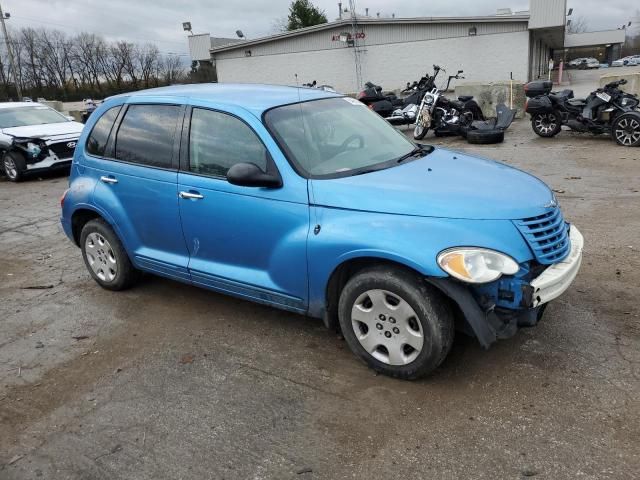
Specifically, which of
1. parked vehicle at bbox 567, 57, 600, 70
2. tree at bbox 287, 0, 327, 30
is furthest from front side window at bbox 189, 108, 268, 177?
parked vehicle at bbox 567, 57, 600, 70

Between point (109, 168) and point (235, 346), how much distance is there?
193 cm

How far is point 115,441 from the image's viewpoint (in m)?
2.97

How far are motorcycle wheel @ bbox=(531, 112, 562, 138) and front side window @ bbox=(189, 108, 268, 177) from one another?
32.4ft

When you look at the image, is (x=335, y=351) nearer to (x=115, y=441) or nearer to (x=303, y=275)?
(x=303, y=275)

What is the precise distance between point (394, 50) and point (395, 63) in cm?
78

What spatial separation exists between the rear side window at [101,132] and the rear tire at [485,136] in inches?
361

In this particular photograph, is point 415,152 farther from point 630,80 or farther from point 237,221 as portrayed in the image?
point 630,80

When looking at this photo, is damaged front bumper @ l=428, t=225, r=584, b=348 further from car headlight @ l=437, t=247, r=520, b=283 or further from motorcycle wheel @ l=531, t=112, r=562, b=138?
motorcycle wheel @ l=531, t=112, r=562, b=138

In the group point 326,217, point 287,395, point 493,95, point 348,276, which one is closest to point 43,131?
point 326,217

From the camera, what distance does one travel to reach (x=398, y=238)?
10.1ft

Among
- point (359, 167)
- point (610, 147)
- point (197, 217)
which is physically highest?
point (359, 167)

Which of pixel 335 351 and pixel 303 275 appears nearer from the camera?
pixel 303 275

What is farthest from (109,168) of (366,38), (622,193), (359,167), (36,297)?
(366,38)

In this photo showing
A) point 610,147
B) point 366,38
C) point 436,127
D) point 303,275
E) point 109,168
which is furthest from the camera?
point 366,38
